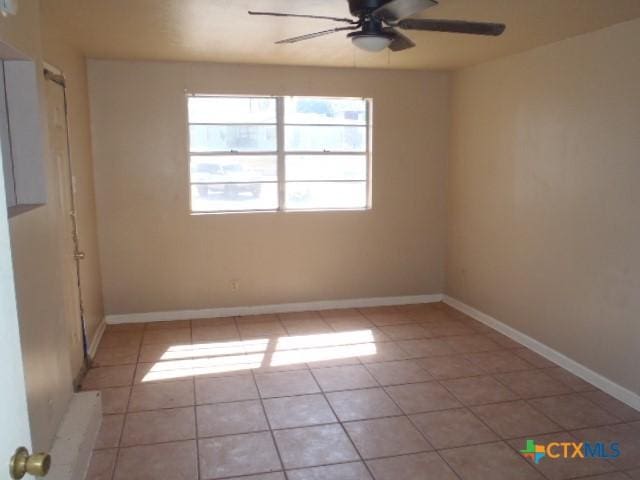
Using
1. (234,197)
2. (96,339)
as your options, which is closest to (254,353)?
(96,339)

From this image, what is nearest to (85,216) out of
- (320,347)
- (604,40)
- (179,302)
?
(179,302)

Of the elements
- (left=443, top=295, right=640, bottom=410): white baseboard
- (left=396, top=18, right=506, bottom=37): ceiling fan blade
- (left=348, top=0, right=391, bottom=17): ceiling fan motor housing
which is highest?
(left=348, top=0, right=391, bottom=17): ceiling fan motor housing

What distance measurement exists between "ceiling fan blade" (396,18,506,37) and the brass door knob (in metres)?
2.34

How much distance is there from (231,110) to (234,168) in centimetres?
53

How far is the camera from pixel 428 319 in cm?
500

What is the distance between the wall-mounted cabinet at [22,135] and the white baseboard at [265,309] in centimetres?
263

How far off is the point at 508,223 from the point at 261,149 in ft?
7.53

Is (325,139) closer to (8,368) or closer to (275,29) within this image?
(275,29)

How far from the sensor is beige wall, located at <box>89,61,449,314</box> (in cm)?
466

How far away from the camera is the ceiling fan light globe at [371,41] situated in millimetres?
2670

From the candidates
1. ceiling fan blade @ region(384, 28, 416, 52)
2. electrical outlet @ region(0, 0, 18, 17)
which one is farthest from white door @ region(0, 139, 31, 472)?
ceiling fan blade @ region(384, 28, 416, 52)

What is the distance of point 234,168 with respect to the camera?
4.95 m

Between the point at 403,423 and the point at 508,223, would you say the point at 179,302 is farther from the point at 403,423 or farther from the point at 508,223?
the point at 508,223

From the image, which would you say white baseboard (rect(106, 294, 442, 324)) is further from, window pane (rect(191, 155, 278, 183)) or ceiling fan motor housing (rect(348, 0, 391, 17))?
ceiling fan motor housing (rect(348, 0, 391, 17))
